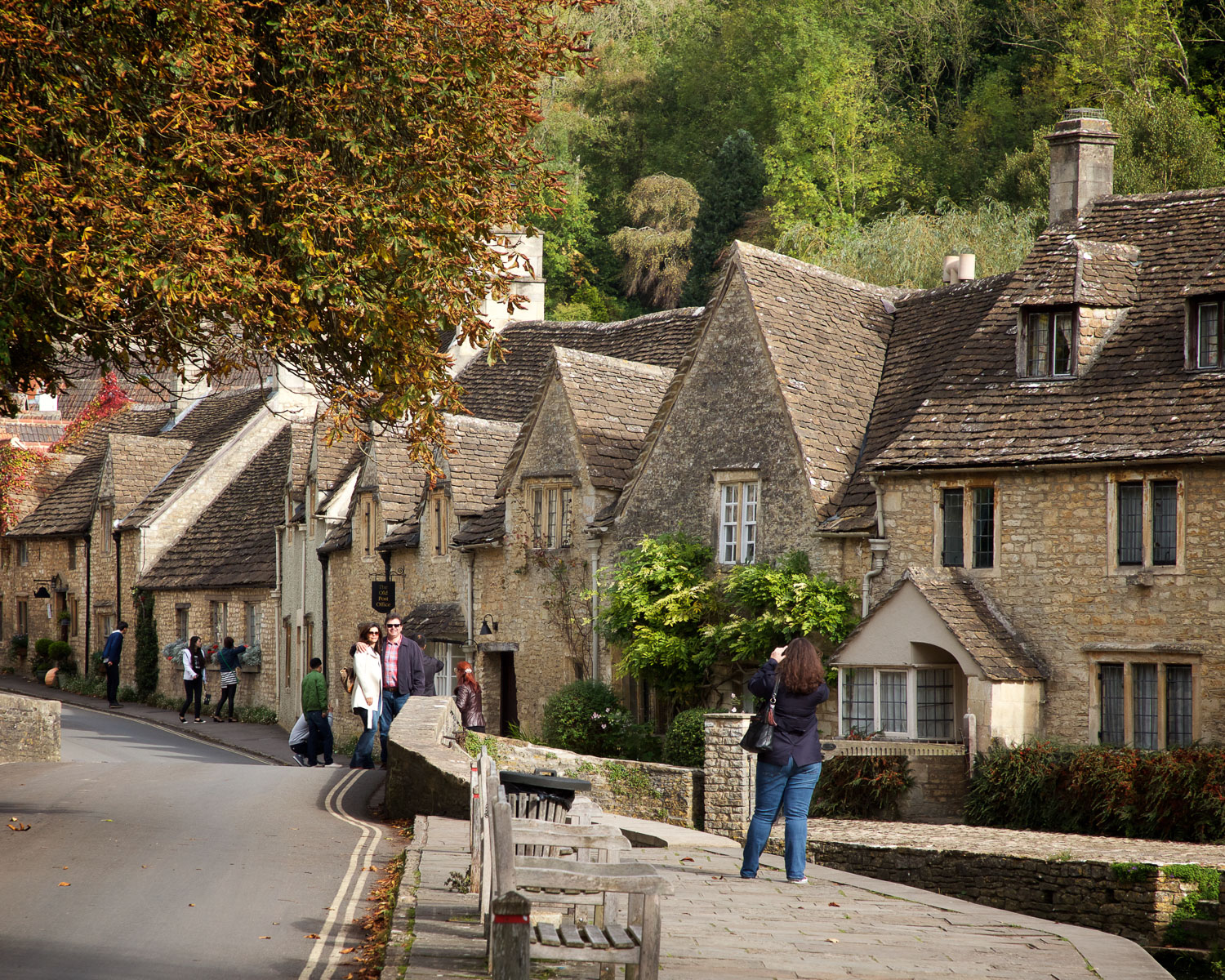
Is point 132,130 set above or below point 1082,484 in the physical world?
above

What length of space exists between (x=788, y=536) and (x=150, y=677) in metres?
25.7

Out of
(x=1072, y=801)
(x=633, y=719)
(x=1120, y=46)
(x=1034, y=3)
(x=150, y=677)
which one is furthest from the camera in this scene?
(x=1034, y=3)

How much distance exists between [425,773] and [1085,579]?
35.6 ft

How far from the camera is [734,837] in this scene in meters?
21.1

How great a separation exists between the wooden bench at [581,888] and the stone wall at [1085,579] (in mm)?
14232

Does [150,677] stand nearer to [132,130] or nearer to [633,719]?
[633,719]

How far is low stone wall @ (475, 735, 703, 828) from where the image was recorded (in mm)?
21516

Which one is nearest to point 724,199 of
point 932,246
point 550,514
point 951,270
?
point 932,246

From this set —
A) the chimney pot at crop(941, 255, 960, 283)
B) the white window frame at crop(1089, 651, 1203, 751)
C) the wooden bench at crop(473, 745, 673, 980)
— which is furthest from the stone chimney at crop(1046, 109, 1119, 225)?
the wooden bench at crop(473, 745, 673, 980)

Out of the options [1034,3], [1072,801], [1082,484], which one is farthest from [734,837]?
[1034,3]

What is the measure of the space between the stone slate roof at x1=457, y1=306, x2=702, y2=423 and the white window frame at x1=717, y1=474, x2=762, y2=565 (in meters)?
6.17

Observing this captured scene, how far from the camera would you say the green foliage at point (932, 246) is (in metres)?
41.7

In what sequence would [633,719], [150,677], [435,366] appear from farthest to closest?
1. [150,677]
2. [633,719]
3. [435,366]

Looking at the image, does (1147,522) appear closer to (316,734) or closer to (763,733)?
(763,733)
